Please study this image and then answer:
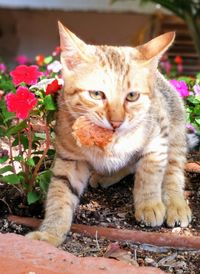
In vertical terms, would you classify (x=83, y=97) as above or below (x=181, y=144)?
above

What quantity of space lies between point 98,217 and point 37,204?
12.6 inches

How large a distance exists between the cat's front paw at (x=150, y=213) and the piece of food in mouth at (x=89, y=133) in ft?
1.13

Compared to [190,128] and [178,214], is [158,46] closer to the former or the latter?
[178,214]

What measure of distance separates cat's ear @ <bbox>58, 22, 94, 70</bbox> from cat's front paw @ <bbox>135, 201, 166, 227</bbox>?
71 cm

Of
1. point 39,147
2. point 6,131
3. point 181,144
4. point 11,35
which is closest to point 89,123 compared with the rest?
point 6,131

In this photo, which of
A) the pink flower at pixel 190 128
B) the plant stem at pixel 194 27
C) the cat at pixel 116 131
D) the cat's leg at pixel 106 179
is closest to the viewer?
the cat at pixel 116 131

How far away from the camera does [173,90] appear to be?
Answer: 3.35 m

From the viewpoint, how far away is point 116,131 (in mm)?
2547

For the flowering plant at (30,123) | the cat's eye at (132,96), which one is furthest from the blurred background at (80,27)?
the cat's eye at (132,96)

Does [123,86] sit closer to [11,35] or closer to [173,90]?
[173,90]

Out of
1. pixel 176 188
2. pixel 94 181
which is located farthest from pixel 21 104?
pixel 176 188

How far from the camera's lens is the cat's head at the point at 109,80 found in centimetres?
247

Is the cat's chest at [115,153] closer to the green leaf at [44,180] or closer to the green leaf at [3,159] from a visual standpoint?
the green leaf at [44,180]

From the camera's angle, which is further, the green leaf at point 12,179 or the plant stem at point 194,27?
the plant stem at point 194,27
